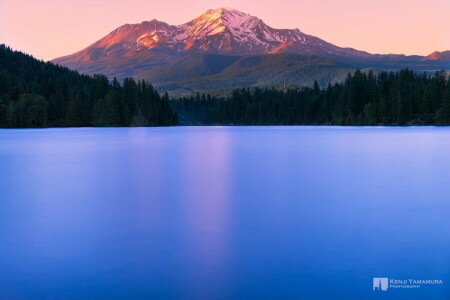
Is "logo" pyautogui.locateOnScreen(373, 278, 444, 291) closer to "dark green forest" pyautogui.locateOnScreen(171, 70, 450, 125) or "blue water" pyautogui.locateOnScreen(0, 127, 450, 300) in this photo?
"blue water" pyautogui.locateOnScreen(0, 127, 450, 300)

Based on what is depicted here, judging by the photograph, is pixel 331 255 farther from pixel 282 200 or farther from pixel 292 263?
pixel 282 200

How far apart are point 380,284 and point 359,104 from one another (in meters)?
133

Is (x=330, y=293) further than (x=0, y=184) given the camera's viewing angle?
No

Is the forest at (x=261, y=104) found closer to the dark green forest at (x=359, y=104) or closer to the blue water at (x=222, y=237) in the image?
the dark green forest at (x=359, y=104)

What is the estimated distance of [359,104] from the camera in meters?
134

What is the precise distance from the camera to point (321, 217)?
11758 mm

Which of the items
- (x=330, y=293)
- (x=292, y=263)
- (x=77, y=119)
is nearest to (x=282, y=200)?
(x=292, y=263)

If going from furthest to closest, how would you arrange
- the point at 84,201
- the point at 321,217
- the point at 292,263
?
the point at 84,201 → the point at 321,217 → the point at 292,263

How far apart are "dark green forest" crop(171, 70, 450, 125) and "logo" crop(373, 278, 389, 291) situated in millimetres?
105241

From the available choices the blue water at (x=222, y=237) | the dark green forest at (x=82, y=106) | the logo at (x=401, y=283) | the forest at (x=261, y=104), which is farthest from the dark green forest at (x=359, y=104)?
the logo at (x=401, y=283)

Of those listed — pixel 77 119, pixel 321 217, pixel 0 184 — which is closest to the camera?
pixel 321 217

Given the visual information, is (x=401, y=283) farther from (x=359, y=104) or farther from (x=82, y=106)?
(x=82, y=106)

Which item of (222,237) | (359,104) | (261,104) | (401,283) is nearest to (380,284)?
(401,283)

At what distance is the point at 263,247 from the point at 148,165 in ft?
57.2
